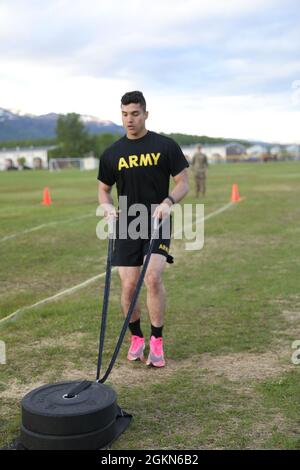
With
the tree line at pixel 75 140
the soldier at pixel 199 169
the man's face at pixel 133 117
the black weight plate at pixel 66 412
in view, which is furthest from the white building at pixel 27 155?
the black weight plate at pixel 66 412

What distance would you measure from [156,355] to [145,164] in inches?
63.2

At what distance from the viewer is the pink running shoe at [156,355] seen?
497cm

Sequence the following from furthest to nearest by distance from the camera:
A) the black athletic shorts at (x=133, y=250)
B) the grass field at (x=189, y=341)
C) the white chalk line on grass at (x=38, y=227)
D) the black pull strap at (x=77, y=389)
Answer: the white chalk line on grass at (x=38, y=227)
the black athletic shorts at (x=133, y=250)
the grass field at (x=189, y=341)
the black pull strap at (x=77, y=389)

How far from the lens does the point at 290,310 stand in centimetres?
661

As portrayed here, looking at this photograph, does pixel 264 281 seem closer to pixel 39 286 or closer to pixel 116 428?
pixel 39 286

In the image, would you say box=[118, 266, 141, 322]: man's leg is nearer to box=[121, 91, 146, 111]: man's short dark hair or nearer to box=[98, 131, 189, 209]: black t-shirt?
box=[98, 131, 189, 209]: black t-shirt

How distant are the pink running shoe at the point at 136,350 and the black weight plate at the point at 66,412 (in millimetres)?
1468

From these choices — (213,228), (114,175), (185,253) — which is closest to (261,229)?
(213,228)

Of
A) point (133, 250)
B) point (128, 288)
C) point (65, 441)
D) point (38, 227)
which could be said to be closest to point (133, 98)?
point (133, 250)

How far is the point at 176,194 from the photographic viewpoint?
16.1 feet

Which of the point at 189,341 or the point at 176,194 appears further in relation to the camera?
the point at 189,341

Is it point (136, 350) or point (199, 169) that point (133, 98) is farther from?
point (199, 169)

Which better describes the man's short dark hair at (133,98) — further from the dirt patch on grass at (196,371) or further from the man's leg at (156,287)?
the dirt patch on grass at (196,371)

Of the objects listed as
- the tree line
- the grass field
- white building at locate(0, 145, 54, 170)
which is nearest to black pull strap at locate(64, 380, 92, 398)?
the grass field
